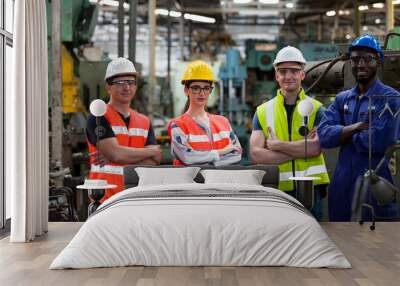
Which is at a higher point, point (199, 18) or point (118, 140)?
point (199, 18)

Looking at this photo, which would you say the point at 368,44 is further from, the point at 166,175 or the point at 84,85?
the point at 84,85

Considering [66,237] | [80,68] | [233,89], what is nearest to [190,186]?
[66,237]

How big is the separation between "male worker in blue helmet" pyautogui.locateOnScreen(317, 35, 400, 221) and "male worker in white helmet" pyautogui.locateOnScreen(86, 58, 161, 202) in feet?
5.31

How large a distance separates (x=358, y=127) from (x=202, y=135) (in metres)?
1.39

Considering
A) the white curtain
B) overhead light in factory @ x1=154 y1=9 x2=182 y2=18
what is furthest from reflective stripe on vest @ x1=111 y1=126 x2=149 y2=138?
overhead light in factory @ x1=154 y1=9 x2=182 y2=18

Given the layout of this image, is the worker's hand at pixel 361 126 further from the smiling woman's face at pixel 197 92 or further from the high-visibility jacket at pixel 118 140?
the high-visibility jacket at pixel 118 140

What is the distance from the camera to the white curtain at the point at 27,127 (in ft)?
16.0

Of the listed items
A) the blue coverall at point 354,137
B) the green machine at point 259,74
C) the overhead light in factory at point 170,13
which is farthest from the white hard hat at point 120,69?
the overhead light in factory at point 170,13

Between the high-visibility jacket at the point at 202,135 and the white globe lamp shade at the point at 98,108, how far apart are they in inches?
26.4

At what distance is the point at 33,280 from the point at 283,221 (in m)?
1.53

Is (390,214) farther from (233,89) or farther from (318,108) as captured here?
(233,89)

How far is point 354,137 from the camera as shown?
5.50m

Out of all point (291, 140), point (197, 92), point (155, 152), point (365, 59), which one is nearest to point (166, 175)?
point (155, 152)

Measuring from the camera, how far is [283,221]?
385 centimetres
